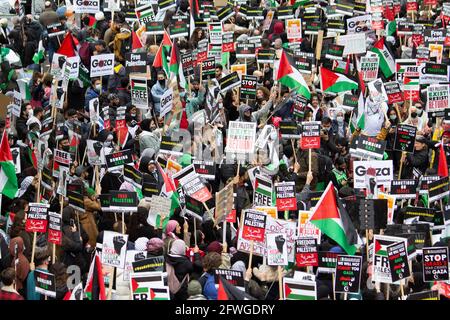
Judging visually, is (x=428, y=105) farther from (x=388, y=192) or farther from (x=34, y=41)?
(x=34, y=41)

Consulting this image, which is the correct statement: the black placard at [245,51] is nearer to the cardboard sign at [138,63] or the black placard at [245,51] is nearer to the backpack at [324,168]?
the cardboard sign at [138,63]

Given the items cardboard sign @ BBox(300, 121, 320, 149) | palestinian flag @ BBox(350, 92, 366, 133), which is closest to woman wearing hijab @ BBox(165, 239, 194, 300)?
cardboard sign @ BBox(300, 121, 320, 149)

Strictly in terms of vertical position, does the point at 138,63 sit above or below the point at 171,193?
above

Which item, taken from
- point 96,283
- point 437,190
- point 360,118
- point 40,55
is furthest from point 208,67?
point 96,283

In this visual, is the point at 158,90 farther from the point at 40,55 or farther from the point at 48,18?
the point at 48,18

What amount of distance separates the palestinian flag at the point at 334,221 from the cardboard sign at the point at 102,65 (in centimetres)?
837

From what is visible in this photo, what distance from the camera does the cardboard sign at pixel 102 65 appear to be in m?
27.1

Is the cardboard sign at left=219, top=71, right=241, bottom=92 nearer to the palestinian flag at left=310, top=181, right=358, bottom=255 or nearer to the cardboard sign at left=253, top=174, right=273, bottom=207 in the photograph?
the cardboard sign at left=253, top=174, right=273, bottom=207

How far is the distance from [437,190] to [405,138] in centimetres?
274

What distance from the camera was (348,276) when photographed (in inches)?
712

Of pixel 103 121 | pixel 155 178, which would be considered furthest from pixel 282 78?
pixel 155 178

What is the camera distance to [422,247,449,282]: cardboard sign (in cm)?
1828

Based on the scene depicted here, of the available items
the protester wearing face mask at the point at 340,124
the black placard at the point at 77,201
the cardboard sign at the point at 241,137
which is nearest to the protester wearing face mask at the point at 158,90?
the protester wearing face mask at the point at 340,124

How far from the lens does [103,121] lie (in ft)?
84.0
